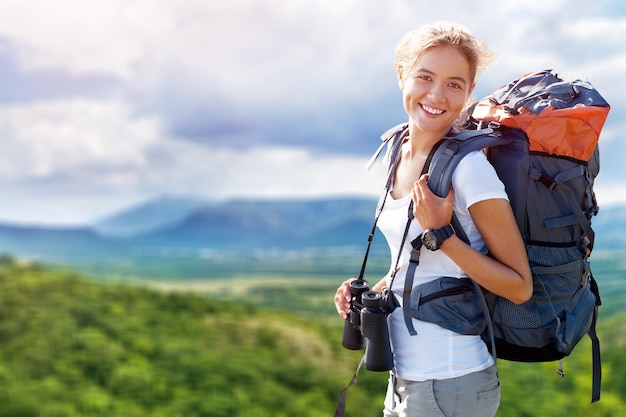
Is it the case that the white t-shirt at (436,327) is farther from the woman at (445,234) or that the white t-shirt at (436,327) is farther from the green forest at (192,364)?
the green forest at (192,364)

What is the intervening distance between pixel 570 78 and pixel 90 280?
150 inches

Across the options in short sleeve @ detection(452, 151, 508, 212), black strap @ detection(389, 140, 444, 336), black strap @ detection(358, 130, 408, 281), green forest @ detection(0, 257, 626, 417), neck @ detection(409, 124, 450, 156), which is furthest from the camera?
green forest @ detection(0, 257, 626, 417)

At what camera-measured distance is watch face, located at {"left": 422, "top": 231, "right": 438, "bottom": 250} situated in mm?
1645

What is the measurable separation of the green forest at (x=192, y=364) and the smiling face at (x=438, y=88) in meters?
2.48

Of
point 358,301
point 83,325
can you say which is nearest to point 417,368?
point 358,301

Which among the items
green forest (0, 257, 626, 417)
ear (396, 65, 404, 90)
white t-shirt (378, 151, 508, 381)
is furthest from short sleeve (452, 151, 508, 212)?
green forest (0, 257, 626, 417)

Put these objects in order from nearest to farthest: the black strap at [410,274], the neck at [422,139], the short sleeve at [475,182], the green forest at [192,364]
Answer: the short sleeve at [475,182] → the black strap at [410,274] → the neck at [422,139] → the green forest at [192,364]

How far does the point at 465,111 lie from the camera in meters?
1.93

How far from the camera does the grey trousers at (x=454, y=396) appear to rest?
173 centimetres

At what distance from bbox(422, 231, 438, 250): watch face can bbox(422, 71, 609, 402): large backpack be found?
0.32ft

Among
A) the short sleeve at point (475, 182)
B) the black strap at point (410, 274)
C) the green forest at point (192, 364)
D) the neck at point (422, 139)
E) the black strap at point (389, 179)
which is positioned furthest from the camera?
the green forest at point (192, 364)

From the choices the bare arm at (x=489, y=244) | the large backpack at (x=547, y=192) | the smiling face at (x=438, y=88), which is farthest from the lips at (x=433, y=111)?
the bare arm at (x=489, y=244)

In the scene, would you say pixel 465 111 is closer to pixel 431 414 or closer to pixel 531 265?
pixel 531 265

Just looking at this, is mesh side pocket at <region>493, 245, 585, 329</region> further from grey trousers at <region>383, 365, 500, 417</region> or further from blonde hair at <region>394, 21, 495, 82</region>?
blonde hair at <region>394, 21, 495, 82</region>
